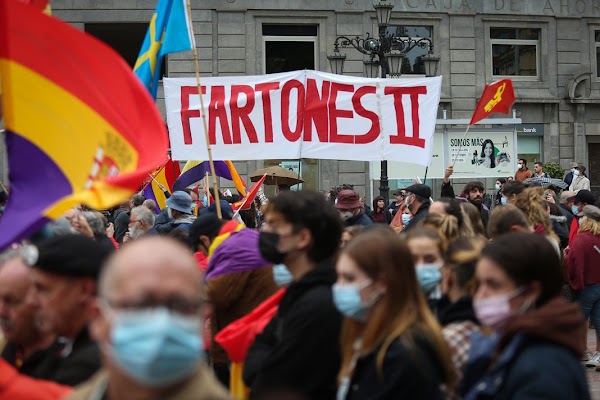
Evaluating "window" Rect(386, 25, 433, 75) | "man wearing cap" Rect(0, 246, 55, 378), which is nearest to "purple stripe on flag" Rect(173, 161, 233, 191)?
"man wearing cap" Rect(0, 246, 55, 378)

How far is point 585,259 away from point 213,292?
5.69m

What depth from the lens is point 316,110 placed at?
366 inches

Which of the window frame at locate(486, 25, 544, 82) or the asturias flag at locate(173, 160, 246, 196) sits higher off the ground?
the window frame at locate(486, 25, 544, 82)

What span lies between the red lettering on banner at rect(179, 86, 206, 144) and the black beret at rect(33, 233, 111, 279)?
18.6 ft

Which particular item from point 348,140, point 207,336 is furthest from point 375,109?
point 207,336

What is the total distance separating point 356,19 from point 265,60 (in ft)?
9.41

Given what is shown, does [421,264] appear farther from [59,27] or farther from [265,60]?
[265,60]

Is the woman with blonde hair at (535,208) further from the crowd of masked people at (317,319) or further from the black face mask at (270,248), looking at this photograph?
the black face mask at (270,248)

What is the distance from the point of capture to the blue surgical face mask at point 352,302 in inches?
136

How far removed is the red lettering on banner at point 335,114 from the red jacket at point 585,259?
2.84m

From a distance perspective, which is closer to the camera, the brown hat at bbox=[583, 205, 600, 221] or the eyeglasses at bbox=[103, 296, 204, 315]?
the eyeglasses at bbox=[103, 296, 204, 315]

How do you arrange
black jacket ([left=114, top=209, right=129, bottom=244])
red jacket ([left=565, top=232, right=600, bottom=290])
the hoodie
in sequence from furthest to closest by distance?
1. black jacket ([left=114, top=209, right=129, bottom=244])
2. red jacket ([left=565, top=232, right=600, bottom=290])
3. the hoodie

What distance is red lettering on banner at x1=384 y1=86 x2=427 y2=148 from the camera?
9.13 metres

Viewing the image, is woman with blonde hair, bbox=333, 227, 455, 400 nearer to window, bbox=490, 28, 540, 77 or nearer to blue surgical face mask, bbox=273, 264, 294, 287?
blue surgical face mask, bbox=273, 264, 294, 287
